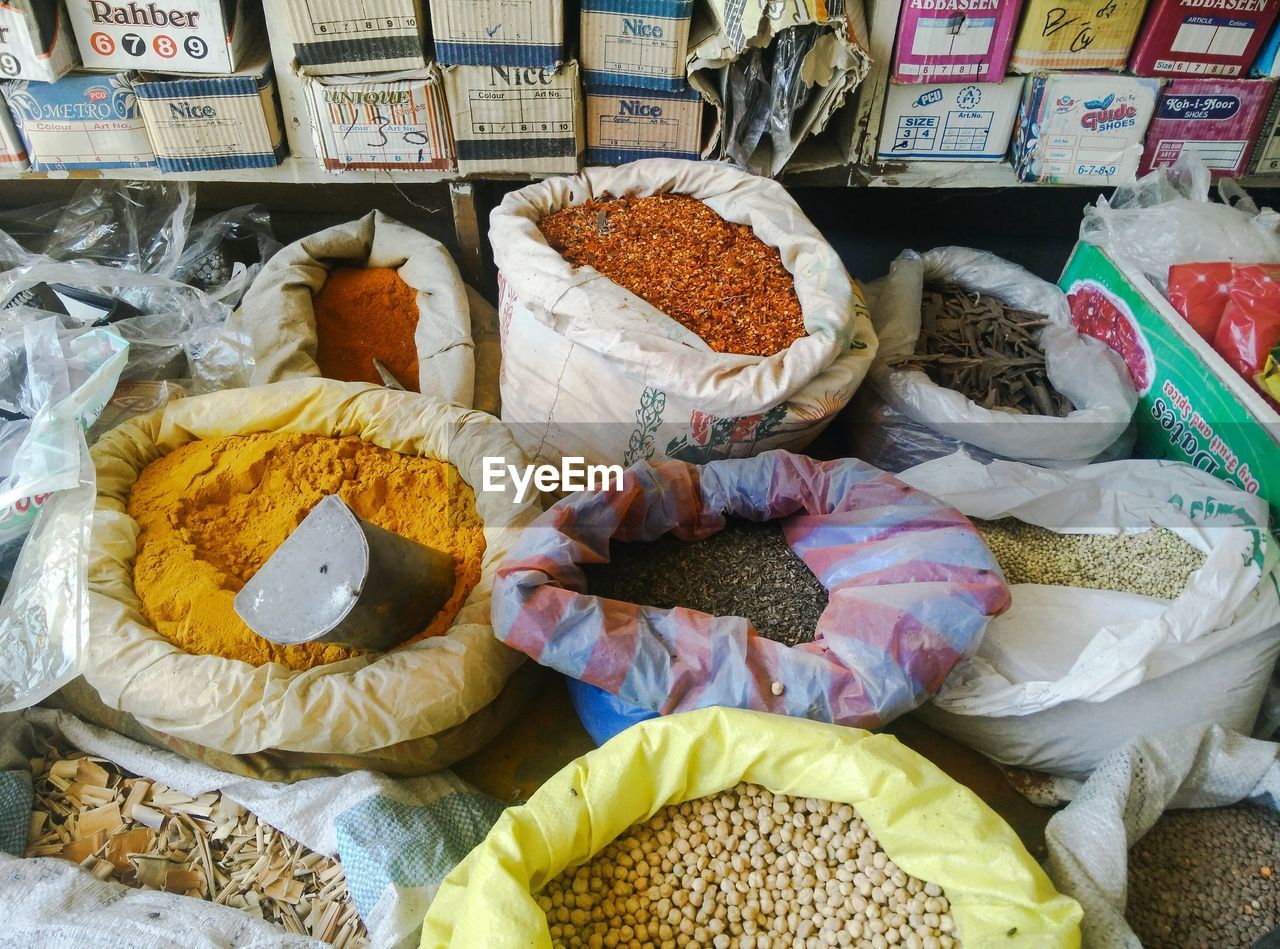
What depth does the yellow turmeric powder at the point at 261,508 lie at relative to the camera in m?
1.45

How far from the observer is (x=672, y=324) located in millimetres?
1584

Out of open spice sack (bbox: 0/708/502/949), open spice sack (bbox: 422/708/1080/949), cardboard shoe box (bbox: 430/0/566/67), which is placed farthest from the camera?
cardboard shoe box (bbox: 430/0/566/67)

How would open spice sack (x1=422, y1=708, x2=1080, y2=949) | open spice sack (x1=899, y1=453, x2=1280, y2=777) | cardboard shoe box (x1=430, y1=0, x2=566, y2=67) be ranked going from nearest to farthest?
open spice sack (x1=422, y1=708, x2=1080, y2=949) → open spice sack (x1=899, y1=453, x2=1280, y2=777) → cardboard shoe box (x1=430, y1=0, x2=566, y2=67)

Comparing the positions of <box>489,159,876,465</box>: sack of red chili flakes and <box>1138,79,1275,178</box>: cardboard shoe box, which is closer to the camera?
<box>489,159,876,465</box>: sack of red chili flakes

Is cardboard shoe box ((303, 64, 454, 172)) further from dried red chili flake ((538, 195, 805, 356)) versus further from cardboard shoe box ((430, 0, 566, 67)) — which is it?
dried red chili flake ((538, 195, 805, 356))

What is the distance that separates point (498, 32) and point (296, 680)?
1.28 metres

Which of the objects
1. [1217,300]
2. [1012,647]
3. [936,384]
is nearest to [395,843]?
[1012,647]

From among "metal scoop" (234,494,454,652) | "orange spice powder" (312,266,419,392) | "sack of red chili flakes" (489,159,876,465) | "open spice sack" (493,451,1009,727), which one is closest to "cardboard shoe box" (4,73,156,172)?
"orange spice powder" (312,266,419,392)

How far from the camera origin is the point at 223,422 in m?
1.70

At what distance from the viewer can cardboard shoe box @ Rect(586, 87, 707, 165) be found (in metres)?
1.91

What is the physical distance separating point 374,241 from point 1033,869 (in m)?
1.86

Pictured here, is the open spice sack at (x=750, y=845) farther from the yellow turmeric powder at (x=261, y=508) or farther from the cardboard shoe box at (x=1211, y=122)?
the cardboard shoe box at (x=1211, y=122)

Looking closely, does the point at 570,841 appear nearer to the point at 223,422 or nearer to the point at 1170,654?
the point at 1170,654

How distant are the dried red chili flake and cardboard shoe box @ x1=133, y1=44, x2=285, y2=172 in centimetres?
65
